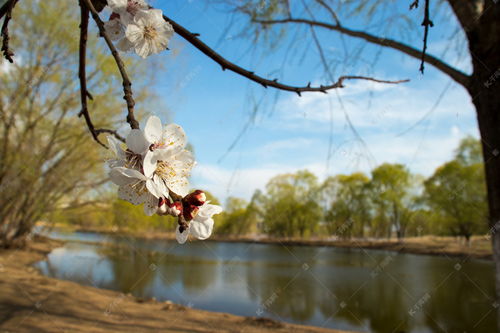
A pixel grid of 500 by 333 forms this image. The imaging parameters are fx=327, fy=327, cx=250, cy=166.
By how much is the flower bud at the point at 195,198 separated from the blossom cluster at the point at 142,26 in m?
0.32

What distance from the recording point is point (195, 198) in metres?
0.50

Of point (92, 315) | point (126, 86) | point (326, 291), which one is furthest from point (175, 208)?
point (326, 291)

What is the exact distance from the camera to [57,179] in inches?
444

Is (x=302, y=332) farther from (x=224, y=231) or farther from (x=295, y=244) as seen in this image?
(x=224, y=231)

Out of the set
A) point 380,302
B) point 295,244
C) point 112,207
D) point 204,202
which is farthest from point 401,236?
point 204,202

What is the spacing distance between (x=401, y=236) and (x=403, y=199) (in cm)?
432

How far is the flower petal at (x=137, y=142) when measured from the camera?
1.53 ft

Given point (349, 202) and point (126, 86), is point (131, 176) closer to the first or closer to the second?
point (126, 86)

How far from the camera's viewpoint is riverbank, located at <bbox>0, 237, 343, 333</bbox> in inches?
159

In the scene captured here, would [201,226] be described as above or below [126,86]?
below

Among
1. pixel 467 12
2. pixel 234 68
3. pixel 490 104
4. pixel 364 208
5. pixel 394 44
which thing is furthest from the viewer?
pixel 364 208

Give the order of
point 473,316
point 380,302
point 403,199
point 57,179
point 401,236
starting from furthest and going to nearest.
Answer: point 401,236 < point 403,199 < point 57,179 < point 380,302 < point 473,316

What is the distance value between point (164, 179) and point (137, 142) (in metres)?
0.07

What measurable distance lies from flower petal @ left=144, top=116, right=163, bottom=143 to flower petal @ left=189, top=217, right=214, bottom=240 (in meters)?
0.14
